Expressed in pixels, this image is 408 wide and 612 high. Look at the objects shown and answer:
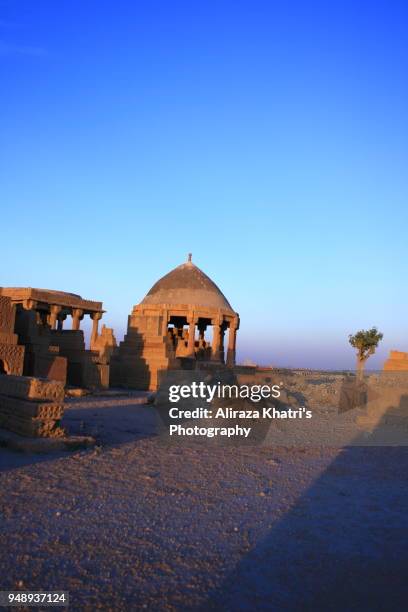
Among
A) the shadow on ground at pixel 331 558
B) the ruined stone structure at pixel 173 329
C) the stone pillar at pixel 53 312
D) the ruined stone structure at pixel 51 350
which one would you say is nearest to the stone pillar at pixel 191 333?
the ruined stone structure at pixel 173 329

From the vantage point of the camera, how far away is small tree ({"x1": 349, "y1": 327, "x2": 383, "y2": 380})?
2977 centimetres

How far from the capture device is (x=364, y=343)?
2989 cm

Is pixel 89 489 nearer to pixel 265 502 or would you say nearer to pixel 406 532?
pixel 265 502

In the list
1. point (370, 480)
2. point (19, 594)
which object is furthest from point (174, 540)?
point (370, 480)

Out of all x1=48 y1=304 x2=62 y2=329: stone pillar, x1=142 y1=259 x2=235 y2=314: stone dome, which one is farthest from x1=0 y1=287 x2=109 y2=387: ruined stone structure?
x1=142 y1=259 x2=235 y2=314: stone dome

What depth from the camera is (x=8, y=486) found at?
4.93 metres

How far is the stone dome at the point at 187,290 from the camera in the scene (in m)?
25.3

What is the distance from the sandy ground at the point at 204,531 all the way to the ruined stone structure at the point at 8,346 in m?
6.06

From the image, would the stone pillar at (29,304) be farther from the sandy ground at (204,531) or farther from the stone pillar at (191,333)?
the sandy ground at (204,531)

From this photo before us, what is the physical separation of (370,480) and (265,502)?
1883 millimetres

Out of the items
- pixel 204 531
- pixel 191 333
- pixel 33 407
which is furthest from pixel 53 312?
pixel 204 531

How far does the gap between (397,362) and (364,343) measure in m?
11.3

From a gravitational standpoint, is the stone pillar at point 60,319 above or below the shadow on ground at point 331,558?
above

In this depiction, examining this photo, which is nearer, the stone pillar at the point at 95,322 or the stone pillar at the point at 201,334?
the stone pillar at the point at 95,322
